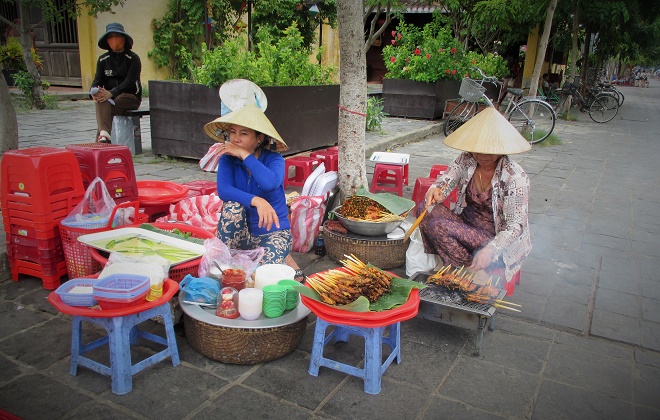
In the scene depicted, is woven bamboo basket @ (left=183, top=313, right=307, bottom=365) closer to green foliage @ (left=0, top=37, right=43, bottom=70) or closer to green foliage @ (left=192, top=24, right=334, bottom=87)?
green foliage @ (left=192, top=24, right=334, bottom=87)

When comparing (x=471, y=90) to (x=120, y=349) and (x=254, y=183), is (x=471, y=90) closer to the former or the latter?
(x=254, y=183)

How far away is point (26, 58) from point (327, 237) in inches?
372

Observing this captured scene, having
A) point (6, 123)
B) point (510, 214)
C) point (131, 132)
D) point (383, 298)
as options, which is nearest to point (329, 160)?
point (131, 132)

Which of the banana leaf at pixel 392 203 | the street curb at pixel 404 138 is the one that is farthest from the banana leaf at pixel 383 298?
the street curb at pixel 404 138

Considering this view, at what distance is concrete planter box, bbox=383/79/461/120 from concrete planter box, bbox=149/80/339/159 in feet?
18.2

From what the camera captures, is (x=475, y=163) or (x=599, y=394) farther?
(x=475, y=163)

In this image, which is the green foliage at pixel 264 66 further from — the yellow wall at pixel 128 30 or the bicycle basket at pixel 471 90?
the yellow wall at pixel 128 30

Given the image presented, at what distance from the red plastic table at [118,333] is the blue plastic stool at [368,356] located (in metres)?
0.77

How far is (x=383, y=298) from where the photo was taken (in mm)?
2652

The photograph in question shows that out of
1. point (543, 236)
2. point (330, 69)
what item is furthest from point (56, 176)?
point (330, 69)

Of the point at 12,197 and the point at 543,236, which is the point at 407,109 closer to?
the point at 543,236

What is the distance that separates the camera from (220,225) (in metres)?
3.43

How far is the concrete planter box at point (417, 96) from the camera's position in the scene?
12305mm

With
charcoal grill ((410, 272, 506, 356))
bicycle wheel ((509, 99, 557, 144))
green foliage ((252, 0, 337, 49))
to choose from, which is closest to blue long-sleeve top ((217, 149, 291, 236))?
charcoal grill ((410, 272, 506, 356))
